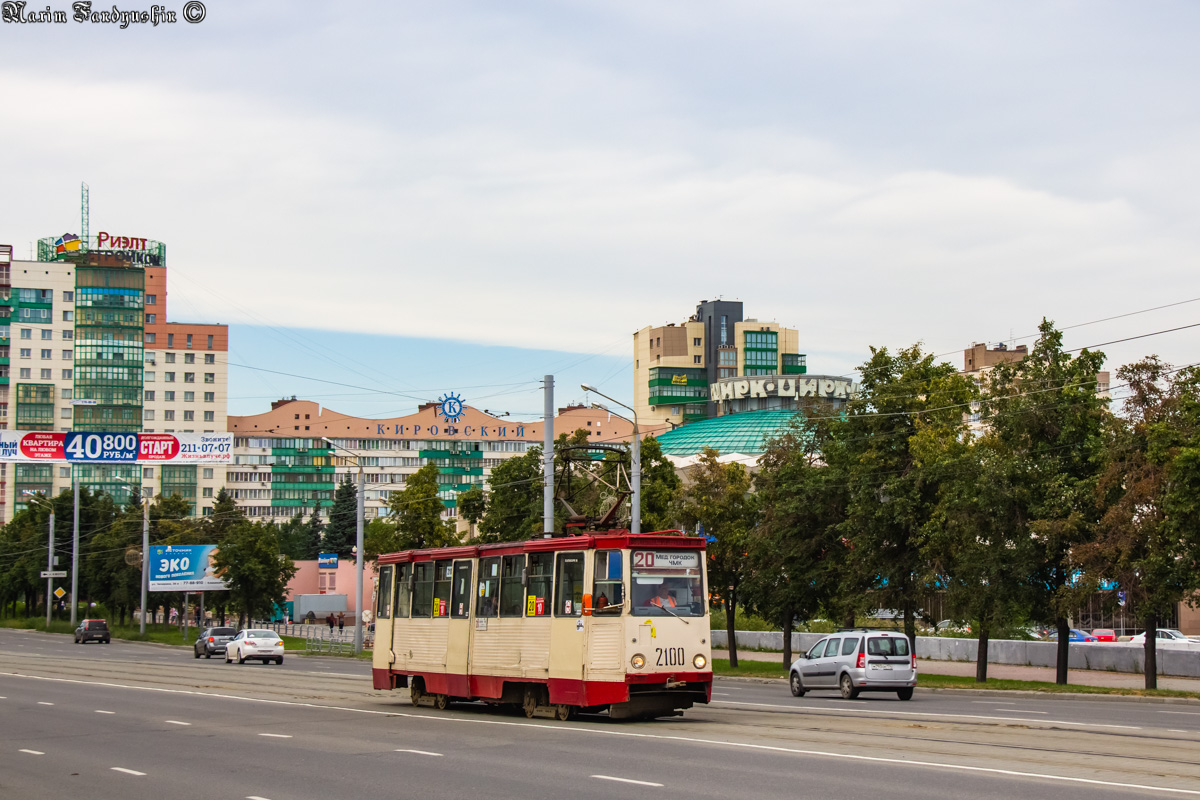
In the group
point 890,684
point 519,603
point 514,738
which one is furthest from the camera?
point 890,684

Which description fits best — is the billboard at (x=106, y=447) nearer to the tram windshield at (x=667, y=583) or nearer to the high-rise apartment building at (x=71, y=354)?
the high-rise apartment building at (x=71, y=354)

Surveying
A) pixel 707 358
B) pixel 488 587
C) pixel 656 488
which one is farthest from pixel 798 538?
pixel 707 358

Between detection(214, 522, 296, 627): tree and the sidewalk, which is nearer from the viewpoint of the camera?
the sidewalk

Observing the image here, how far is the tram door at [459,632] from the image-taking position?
A: 23.7m

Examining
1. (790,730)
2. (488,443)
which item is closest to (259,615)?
(790,730)

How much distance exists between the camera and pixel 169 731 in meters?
20.6

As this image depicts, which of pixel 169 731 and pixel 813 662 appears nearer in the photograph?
pixel 169 731

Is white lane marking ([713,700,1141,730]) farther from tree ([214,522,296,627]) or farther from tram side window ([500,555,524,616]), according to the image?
tree ([214,522,296,627])

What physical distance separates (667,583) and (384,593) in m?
8.93

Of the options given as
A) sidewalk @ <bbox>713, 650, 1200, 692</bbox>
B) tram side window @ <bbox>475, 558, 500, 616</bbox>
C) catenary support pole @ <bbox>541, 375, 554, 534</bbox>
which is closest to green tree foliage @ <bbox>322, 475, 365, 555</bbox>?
sidewalk @ <bbox>713, 650, 1200, 692</bbox>

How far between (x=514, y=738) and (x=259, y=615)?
64103mm

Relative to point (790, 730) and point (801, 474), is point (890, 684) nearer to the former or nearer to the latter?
point (790, 730)

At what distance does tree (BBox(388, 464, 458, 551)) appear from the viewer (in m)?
74.2

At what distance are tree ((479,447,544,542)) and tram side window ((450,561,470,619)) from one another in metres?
37.4
